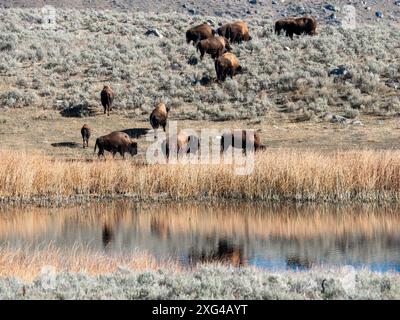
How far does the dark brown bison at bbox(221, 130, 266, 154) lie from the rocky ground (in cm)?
5589

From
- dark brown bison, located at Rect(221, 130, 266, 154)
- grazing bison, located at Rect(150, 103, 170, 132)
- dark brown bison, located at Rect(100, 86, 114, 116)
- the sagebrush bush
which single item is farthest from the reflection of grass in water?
the sagebrush bush

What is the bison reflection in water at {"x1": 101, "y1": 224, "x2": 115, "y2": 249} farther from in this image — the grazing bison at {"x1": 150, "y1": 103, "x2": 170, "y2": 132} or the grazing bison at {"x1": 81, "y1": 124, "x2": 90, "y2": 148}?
the grazing bison at {"x1": 150, "y1": 103, "x2": 170, "y2": 132}

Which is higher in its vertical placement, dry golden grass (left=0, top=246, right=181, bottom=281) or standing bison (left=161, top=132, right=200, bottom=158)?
standing bison (left=161, top=132, right=200, bottom=158)

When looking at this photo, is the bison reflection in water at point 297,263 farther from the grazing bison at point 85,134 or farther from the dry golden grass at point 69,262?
the grazing bison at point 85,134

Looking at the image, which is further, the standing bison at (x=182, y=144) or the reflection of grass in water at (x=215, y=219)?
the standing bison at (x=182, y=144)

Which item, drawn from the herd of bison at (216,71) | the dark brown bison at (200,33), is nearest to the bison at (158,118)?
the herd of bison at (216,71)

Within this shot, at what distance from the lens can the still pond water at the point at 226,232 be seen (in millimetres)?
A: 15266

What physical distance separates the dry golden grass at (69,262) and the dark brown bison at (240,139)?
11327 mm

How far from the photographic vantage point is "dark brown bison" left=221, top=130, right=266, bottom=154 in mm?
25922

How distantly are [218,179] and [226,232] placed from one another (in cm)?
402

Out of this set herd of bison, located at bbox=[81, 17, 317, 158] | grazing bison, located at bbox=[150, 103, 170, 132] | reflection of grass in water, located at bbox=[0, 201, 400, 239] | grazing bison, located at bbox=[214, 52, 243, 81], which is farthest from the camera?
grazing bison, located at bbox=[214, 52, 243, 81]

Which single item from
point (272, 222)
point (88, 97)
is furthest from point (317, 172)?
point (88, 97)

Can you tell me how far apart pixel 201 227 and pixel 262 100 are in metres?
16.5

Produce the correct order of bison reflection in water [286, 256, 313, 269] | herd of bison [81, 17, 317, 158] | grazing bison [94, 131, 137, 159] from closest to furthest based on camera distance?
bison reflection in water [286, 256, 313, 269]
grazing bison [94, 131, 137, 159]
herd of bison [81, 17, 317, 158]
